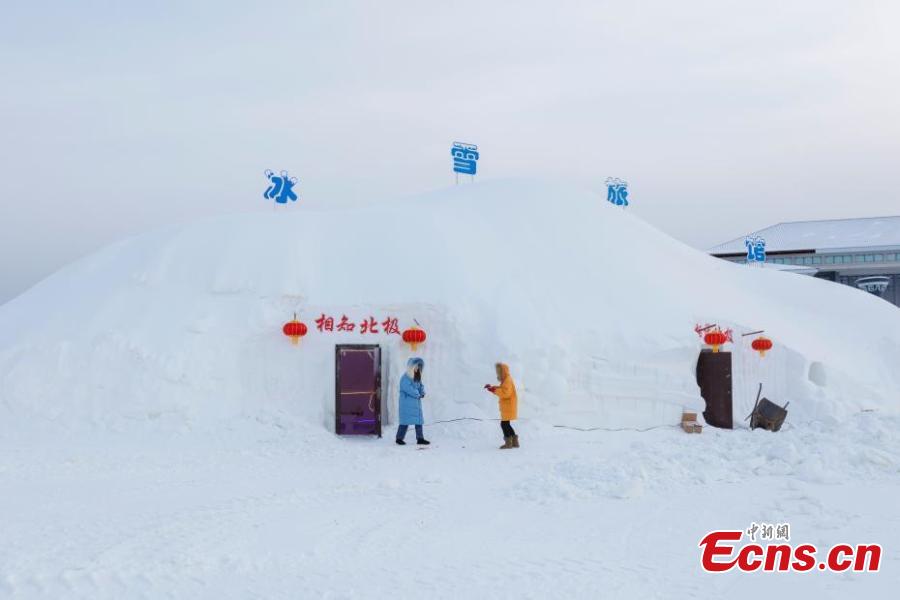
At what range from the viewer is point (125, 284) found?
15.8 m

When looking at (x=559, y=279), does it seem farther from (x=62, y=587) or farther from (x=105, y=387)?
(x=62, y=587)

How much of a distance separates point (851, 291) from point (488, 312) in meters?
11.3

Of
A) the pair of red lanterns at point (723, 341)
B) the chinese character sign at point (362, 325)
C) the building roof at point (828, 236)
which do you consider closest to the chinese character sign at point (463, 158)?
the chinese character sign at point (362, 325)

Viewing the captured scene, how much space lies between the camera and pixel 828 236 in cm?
4175

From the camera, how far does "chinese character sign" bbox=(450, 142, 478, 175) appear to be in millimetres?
19453

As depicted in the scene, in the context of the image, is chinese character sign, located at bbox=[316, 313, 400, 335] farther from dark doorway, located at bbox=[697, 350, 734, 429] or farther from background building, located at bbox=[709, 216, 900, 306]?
background building, located at bbox=[709, 216, 900, 306]

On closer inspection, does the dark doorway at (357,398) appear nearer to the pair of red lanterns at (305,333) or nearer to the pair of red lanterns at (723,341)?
the pair of red lanterns at (305,333)

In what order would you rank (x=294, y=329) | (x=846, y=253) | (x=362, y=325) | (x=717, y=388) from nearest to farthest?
(x=294, y=329) → (x=362, y=325) → (x=717, y=388) → (x=846, y=253)

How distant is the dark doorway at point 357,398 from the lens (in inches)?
536

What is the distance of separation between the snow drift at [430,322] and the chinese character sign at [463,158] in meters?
1.55

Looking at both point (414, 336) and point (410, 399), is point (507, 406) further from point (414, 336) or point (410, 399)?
point (414, 336)

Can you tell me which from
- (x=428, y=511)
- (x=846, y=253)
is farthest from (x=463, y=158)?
(x=846, y=253)

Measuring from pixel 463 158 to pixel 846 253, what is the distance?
27412 millimetres

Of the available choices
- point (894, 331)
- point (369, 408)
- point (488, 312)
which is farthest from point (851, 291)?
point (369, 408)
